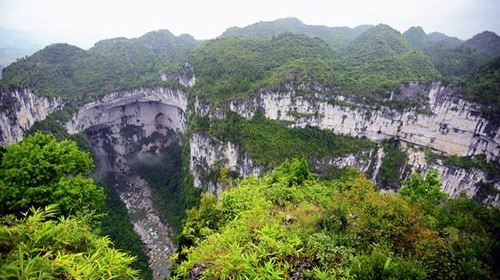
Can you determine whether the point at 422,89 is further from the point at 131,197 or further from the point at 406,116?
the point at 131,197

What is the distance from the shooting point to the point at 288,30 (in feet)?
336

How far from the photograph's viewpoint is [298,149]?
36.3 metres

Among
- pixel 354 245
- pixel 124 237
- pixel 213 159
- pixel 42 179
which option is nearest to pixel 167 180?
pixel 213 159

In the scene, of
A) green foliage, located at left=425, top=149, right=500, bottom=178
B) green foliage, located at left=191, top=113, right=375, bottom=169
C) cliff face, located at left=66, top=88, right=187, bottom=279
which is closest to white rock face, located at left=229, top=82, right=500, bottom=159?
green foliage, located at left=425, top=149, right=500, bottom=178

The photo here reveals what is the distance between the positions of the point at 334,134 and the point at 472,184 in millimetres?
16656

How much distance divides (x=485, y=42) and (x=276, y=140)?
100480 mm

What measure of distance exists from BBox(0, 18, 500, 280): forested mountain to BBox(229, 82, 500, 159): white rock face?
0.16m

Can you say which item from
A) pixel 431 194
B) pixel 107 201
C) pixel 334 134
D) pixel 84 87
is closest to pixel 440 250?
pixel 431 194

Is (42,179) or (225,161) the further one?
(225,161)

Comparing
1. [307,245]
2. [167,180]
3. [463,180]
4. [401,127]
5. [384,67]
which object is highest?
[384,67]

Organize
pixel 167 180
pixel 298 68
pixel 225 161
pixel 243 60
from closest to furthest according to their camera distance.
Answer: pixel 225 161, pixel 298 68, pixel 167 180, pixel 243 60

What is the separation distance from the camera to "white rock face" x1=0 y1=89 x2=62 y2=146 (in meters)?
36.2

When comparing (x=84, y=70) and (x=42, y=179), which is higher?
(x=42, y=179)

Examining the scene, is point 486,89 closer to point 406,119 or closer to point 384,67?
point 406,119
